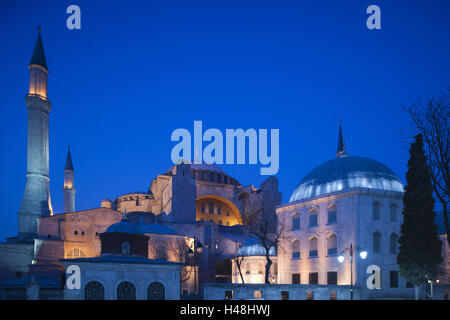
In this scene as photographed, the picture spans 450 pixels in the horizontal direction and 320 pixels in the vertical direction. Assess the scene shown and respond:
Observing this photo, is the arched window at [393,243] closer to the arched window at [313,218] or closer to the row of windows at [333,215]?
the row of windows at [333,215]

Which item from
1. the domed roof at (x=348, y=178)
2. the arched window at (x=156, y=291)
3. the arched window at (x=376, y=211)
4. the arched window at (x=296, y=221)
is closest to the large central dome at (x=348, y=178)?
the domed roof at (x=348, y=178)

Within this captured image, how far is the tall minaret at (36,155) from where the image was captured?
4303 cm

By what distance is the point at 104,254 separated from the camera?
2942cm

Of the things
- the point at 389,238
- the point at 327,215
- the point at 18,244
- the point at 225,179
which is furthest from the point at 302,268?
the point at 225,179

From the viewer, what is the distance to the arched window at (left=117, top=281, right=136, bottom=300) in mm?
25359

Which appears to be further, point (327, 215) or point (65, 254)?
point (65, 254)

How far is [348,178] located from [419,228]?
9.70 meters

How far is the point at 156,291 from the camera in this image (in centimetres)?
2623

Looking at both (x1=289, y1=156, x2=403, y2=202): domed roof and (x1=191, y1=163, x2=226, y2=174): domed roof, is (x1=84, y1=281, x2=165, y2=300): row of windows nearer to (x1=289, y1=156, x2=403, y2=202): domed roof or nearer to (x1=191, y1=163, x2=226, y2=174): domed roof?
(x1=289, y1=156, x2=403, y2=202): domed roof

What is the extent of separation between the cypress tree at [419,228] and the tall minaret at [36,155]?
116ft

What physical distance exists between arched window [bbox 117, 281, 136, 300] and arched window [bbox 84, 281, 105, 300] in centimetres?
102
